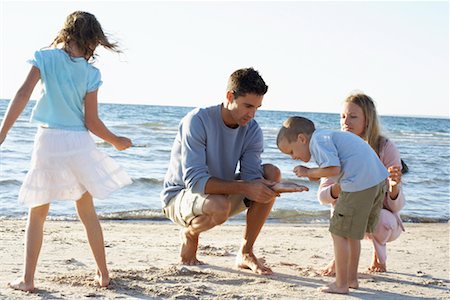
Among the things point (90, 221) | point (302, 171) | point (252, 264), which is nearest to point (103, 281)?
point (90, 221)

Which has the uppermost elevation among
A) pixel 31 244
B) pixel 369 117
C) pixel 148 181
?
pixel 369 117

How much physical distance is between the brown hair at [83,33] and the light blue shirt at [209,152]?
0.94m

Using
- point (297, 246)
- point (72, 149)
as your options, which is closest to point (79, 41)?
point (72, 149)

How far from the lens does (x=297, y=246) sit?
235 inches

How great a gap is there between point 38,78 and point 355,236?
203cm

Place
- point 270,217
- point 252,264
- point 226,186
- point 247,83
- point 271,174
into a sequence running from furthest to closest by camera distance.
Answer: point 270,217
point 271,174
point 252,264
point 226,186
point 247,83

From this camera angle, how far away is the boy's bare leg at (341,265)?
4.16 m

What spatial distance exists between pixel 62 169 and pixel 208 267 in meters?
1.41

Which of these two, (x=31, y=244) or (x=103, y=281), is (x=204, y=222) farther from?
(x=31, y=244)

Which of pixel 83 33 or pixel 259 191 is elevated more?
pixel 83 33

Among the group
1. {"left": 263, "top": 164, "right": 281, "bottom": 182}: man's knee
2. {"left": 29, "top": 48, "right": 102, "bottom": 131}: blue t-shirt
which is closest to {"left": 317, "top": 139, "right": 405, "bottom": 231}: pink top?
{"left": 263, "top": 164, "right": 281, "bottom": 182}: man's knee

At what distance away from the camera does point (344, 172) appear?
4.12 meters

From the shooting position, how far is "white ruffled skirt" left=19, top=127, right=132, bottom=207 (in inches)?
151

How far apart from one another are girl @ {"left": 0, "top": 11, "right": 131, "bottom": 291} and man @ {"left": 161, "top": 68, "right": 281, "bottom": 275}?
760 mm
